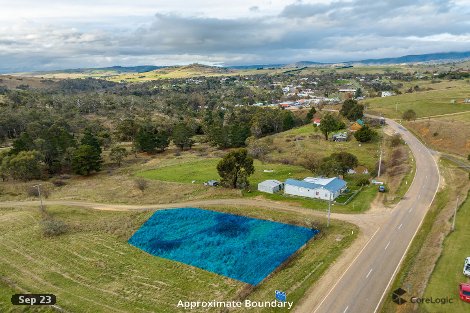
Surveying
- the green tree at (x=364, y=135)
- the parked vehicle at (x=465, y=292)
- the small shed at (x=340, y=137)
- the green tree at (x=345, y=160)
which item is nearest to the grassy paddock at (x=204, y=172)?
the green tree at (x=345, y=160)

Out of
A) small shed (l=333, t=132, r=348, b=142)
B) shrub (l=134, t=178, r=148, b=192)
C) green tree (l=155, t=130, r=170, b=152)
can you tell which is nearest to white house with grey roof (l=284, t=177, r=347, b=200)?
shrub (l=134, t=178, r=148, b=192)

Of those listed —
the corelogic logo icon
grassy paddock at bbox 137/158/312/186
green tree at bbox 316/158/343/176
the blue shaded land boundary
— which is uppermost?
green tree at bbox 316/158/343/176

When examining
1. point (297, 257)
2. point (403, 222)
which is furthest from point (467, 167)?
point (297, 257)

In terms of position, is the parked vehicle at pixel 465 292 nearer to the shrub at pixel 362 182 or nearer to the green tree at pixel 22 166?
the shrub at pixel 362 182

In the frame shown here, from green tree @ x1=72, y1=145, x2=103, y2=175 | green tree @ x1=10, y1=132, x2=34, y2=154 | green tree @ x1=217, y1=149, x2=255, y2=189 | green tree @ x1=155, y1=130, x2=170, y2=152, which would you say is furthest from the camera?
green tree @ x1=155, y1=130, x2=170, y2=152

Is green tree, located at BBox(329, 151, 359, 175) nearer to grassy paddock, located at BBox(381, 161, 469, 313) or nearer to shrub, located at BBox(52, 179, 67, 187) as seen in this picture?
grassy paddock, located at BBox(381, 161, 469, 313)

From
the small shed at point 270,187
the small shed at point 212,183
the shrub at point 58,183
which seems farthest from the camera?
the shrub at point 58,183

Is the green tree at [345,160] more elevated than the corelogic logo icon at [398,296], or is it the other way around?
the green tree at [345,160]
